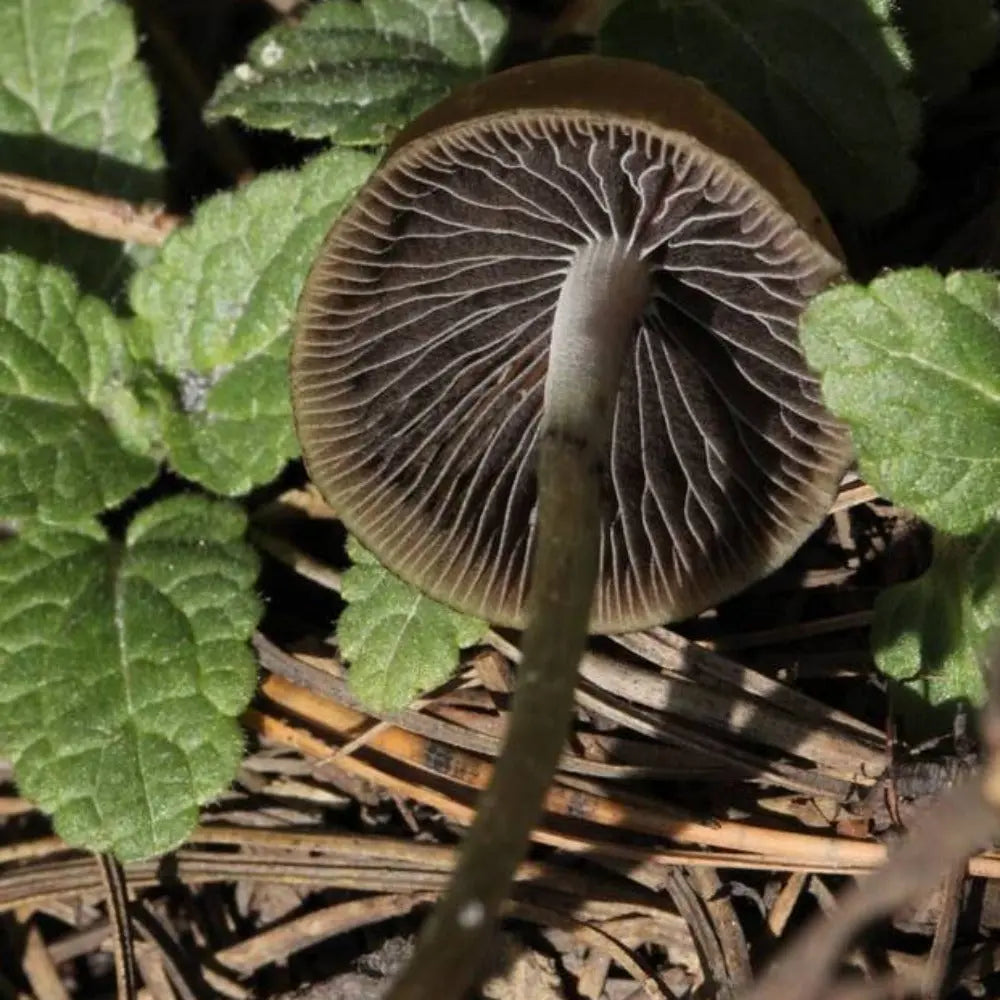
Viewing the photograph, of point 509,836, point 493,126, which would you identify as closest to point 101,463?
point 493,126

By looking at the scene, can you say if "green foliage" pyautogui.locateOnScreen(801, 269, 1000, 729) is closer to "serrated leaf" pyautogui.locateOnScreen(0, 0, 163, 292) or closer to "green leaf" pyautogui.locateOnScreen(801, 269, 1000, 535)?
"green leaf" pyautogui.locateOnScreen(801, 269, 1000, 535)

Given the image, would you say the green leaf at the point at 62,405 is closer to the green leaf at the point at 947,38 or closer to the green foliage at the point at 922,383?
the green foliage at the point at 922,383

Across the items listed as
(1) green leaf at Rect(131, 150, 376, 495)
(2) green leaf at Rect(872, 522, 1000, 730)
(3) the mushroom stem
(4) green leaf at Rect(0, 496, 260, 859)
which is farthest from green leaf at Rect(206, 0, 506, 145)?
(2) green leaf at Rect(872, 522, 1000, 730)

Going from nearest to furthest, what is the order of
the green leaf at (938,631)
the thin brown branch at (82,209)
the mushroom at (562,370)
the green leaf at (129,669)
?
the mushroom at (562,370) < the green leaf at (938,631) < the green leaf at (129,669) < the thin brown branch at (82,209)

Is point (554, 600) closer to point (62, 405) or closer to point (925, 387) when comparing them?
point (925, 387)

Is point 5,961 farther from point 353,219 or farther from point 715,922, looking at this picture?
point 353,219

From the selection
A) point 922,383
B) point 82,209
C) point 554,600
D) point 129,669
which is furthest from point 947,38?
point 129,669

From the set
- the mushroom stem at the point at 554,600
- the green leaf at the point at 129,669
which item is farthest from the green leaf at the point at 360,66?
the green leaf at the point at 129,669
